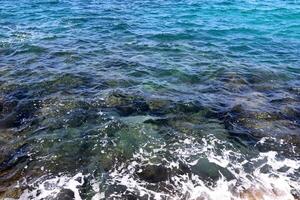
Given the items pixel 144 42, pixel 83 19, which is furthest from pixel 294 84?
pixel 83 19

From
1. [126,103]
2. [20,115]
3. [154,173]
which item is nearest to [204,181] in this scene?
[154,173]

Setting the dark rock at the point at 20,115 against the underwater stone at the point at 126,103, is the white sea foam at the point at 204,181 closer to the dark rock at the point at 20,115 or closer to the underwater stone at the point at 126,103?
the underwater stone at the point at 126,103

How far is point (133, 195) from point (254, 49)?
13653mm

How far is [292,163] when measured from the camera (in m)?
11.1

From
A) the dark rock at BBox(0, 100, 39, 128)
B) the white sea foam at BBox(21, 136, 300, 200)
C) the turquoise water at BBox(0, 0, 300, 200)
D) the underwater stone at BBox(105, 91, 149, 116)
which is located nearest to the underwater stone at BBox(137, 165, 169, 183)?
the turquoise water at BBox(0, 0, 300, 200)

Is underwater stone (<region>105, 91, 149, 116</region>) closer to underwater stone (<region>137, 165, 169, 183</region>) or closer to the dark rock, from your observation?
the dark rock

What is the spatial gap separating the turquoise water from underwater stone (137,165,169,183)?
0.10 ft

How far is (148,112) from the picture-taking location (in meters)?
13.3

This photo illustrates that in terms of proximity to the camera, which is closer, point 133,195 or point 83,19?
point 133,195

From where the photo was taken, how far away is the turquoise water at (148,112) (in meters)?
10.2

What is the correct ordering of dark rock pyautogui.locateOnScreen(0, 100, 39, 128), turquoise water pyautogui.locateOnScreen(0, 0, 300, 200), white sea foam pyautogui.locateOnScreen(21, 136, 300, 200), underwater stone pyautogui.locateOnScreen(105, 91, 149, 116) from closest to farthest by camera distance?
white sea foam pyautogui.locateOnScreen(21, 136, 300, 200), turquoise water pyautogui.locateOnScreen(0, 0, 300, 200), dark rock pyautogui.locateOnScreen(0, 100, 39, 128), underwater stone pyautogui.locateOnScreen(105, 91, 149, 116)

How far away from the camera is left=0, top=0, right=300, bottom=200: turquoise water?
10.2 meters

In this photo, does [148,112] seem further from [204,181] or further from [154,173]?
[204,181]

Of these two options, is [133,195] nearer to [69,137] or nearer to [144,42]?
[69,137]
